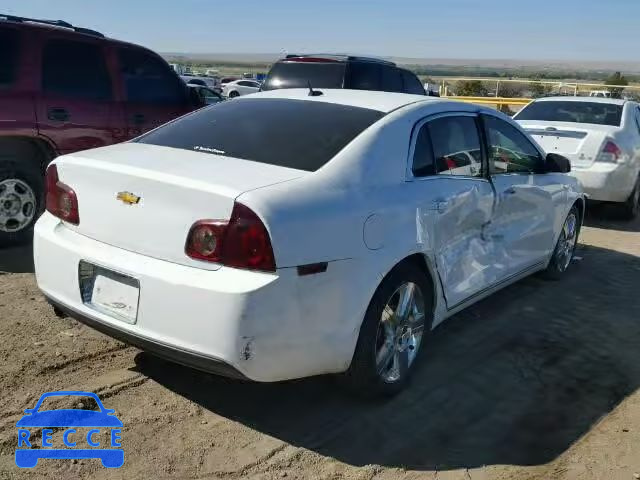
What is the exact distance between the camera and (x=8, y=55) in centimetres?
599

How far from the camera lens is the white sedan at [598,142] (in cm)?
862

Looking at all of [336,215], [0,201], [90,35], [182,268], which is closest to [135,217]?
[182,268]

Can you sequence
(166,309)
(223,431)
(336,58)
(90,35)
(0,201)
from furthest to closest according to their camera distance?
(336,58) → (90,35) → (0,201) → (223,431) → (166,309)

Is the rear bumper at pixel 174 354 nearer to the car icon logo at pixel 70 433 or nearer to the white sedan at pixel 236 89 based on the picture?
the car icon logo at pixel 70 433

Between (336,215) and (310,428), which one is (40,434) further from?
(336,215)

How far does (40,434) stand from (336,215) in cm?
170

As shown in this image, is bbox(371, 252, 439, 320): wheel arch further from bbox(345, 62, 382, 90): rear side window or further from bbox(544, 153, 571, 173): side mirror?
bbox(345, 62, 382, 90): rear side window

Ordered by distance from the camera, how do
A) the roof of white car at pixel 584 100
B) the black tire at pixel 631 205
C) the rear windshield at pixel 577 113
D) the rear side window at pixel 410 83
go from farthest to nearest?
1. the rear side window at pixel 410 83
2. the roof of white car at pixel 584 100
3. the rear windshield at pixel 577 113
4. the black tire at pixel 631 205

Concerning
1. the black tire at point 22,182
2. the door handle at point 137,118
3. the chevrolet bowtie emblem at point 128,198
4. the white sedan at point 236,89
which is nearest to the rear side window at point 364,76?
the door handle at point 137,118

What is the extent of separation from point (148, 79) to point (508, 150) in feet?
13.1

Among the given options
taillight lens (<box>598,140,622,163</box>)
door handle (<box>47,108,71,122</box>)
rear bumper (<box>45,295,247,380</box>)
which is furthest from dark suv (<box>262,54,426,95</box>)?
rear bumper (<box>45,295,247,380</box>)

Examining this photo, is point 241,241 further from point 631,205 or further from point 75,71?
point 631,205

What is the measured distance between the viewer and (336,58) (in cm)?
996

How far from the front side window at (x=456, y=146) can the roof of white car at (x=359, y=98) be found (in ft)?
0.66
